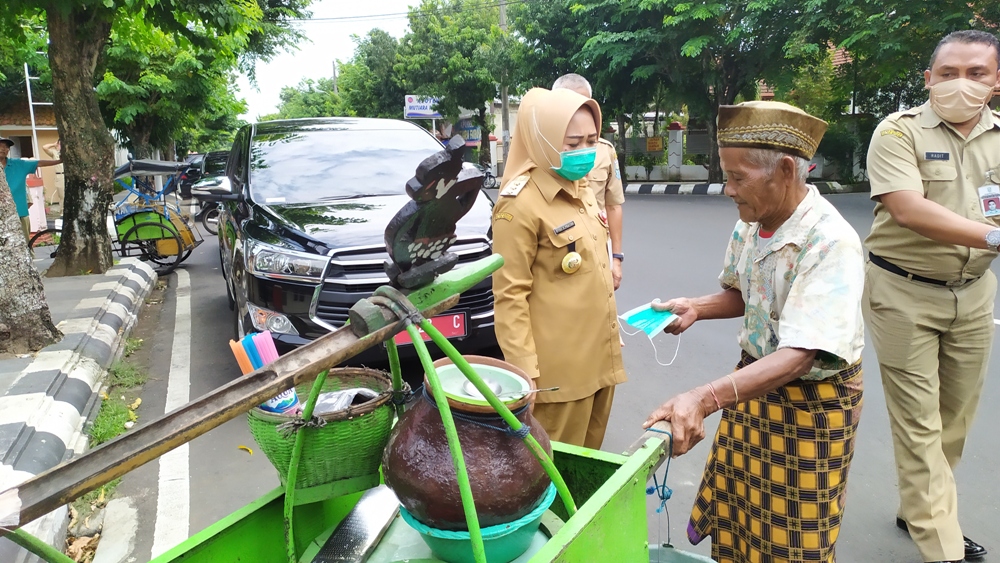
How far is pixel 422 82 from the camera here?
2670 cm

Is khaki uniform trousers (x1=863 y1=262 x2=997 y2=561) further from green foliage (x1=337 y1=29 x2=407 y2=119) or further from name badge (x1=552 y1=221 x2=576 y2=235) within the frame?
green foliage (x1=337 y1=29 x2=407 y2=119)

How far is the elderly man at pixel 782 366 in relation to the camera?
1.70 meters

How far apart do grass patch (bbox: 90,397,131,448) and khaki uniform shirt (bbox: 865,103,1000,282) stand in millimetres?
3807

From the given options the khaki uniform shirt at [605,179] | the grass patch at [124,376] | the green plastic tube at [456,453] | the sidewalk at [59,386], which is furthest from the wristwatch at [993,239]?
the grass patch at [124,376]

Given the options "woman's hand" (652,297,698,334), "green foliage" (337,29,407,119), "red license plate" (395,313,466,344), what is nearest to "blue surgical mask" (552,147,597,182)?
"woman's hand" (652,297,698,334)

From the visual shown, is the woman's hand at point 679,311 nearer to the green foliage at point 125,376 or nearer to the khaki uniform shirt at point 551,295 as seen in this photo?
the khaki uniform shirt at point 551,295

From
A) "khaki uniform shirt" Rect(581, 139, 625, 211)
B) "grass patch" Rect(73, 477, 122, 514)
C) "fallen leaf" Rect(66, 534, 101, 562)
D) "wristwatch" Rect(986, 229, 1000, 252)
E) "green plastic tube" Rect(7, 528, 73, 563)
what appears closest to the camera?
"green plastic tube" Rect(7, 528, 73, 563)

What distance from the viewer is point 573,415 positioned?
2494 millimetres

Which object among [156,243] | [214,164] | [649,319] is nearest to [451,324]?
[649,319]

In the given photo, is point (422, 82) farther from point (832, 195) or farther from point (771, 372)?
point (771, 372)

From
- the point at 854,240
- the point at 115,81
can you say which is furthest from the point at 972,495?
the point at 115,81

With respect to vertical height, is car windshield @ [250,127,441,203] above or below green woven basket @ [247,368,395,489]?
above

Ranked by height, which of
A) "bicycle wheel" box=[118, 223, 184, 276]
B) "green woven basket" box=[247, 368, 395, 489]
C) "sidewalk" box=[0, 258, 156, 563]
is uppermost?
"green woven basket" box=[247, 368, 395, 489]

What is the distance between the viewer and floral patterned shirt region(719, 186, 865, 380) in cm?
170
